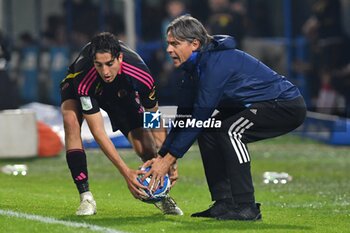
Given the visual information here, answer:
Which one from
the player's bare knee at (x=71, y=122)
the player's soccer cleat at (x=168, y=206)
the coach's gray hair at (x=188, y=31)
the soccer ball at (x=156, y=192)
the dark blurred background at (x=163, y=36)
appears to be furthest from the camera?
the dark blurred background at (x=163, y=36)

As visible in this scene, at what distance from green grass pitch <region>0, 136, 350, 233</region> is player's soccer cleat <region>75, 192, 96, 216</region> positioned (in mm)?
81

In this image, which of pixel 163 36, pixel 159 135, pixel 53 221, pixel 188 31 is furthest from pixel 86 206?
pixel 163 36

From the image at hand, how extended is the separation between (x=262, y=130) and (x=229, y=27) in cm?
1246

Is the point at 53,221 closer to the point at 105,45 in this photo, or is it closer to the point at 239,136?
the point at 105,45

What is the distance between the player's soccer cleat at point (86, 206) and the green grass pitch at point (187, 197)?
0.08 meters

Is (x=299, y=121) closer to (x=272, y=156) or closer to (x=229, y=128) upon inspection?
(x=229, y=128)

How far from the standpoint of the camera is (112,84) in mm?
10969

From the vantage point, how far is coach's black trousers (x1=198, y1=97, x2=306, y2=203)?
33.6 feet

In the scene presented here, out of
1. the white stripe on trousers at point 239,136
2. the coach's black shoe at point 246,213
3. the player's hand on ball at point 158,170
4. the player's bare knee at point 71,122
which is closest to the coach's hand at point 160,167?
the player's hand on ball at point 158,170

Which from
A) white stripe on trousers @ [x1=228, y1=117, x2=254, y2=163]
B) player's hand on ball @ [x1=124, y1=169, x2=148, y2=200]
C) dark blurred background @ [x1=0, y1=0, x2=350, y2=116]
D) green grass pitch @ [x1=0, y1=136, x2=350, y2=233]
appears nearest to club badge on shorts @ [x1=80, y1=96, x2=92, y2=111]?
player's hand on ball @ [x1=124, y1=169, x2=148, y2=200]

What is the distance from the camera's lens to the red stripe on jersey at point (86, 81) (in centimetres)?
1064

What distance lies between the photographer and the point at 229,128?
10297mm

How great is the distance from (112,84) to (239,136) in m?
1.36

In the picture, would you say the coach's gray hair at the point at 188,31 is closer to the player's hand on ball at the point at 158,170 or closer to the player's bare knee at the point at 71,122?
the player's hand on ball at the point at 158,170
